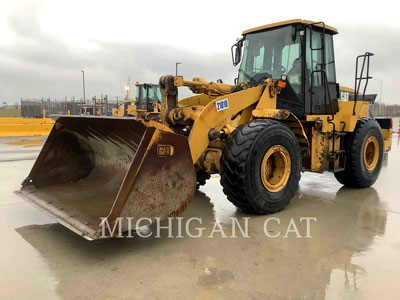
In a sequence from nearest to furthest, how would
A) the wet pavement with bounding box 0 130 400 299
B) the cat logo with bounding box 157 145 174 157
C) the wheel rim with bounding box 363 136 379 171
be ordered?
the wet pavement with bounding box 0 130 400 299
the cat logo with bounding box 157 145 174 157
the wheel rim with bounding box 363 136 379 171

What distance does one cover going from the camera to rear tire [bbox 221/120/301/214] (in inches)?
165

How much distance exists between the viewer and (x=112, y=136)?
15.0 feet

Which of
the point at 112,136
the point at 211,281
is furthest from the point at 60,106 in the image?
the point at 211,281

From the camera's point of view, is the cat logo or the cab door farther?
the cab door

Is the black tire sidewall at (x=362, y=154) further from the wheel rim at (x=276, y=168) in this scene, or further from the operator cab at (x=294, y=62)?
the wheel rim at (x=276, y=168)

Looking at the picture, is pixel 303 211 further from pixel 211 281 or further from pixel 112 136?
pixel 112 136

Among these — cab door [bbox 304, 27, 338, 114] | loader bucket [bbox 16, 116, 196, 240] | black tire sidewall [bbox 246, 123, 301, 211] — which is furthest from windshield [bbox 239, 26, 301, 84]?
loader bucket [bbox 16, 116, 196, 240]

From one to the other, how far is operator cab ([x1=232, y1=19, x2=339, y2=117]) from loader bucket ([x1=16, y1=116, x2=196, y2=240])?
2.38 m

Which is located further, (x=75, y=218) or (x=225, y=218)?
(x=225, y=218)

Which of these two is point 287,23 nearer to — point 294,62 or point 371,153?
point 294,62

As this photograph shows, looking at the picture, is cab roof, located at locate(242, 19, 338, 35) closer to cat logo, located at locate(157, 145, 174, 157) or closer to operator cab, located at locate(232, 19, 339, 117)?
operator cab, located at locate(232, 19, 339, 117)

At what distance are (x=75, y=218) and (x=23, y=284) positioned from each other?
0.85 m

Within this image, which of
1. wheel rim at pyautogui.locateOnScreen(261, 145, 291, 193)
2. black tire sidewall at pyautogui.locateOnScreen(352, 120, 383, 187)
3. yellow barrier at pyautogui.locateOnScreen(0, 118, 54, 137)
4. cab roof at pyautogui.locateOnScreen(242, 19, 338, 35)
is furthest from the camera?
yellow barrier at pyautogui.locateOnScreen(0, 118, 54, 137)

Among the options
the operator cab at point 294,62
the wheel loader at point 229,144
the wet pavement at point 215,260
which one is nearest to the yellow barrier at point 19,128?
the wet pavement at point 215,260
